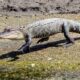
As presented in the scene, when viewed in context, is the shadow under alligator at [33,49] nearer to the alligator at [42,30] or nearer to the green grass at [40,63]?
the green grass at [40,63]

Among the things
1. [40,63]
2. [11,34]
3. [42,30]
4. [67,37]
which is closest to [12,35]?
[11,34]

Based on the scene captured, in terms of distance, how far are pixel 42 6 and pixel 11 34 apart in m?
4.51

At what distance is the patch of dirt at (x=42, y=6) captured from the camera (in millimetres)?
15926

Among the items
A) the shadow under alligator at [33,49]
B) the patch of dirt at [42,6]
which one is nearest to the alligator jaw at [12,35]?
the shadow under alligator at [33,49]

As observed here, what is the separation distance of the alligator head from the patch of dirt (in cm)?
405

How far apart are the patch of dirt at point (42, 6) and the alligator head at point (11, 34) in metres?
4.05

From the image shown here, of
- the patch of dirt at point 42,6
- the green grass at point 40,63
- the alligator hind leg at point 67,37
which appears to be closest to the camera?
the green grass at point 40,63

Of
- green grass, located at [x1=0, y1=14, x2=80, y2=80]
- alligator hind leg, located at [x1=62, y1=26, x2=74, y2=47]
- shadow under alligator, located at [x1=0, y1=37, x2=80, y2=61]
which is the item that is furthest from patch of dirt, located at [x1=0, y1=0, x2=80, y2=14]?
alligator hind leg, located at [x1=62, y1=26, x2=74, y2=47]

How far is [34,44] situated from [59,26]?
37.9 inches

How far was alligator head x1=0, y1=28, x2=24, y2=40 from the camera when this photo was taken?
11.5 metres

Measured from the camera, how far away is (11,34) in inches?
460

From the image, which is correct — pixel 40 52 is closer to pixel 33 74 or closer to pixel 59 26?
pixel 59 26

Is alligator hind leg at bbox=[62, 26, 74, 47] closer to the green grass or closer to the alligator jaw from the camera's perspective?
the green grass

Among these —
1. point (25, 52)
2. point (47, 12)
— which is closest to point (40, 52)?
point (25, 52)
